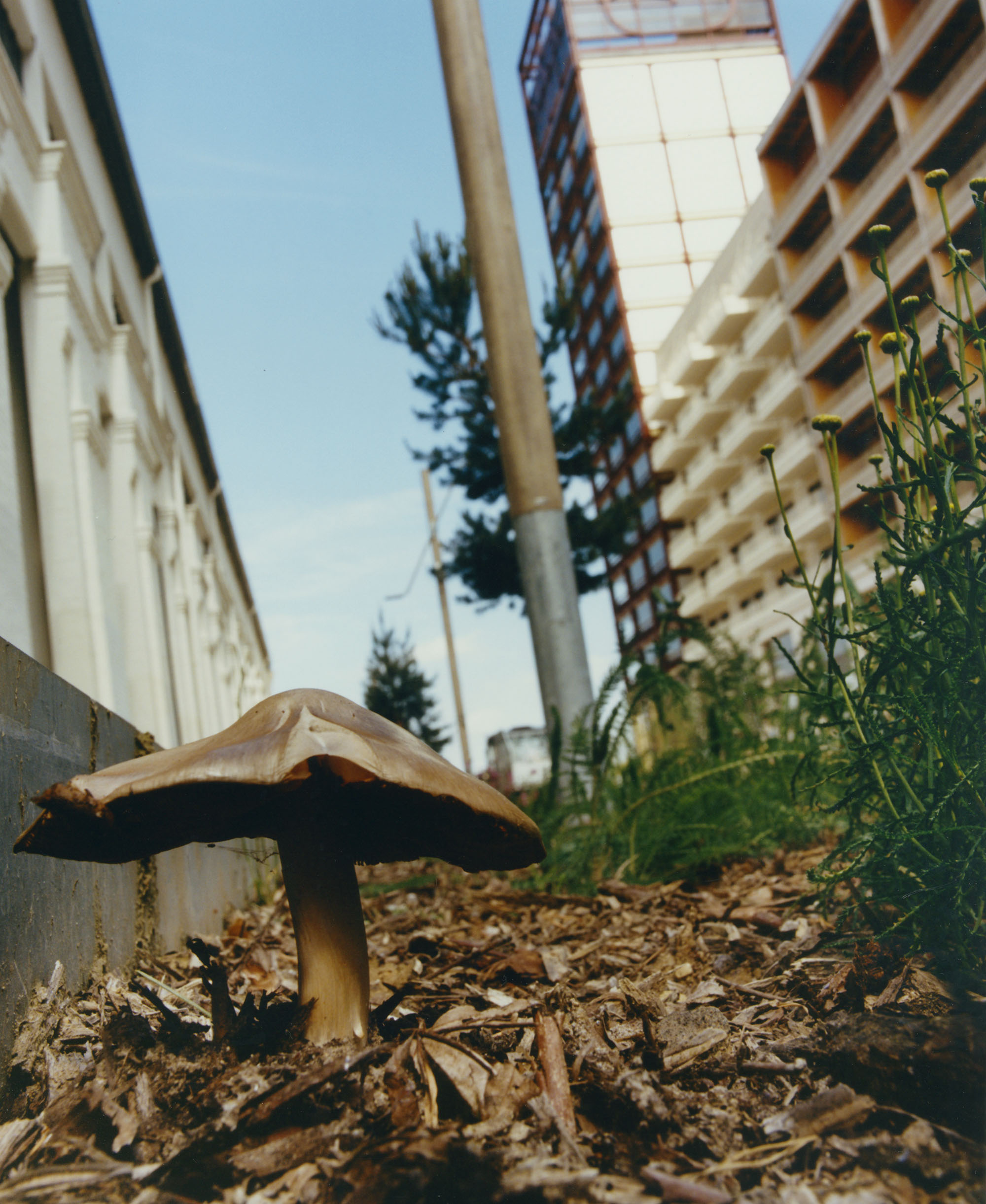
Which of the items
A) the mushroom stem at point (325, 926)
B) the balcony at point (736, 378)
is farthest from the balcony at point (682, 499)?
the mushroom stem at point (325, 926)

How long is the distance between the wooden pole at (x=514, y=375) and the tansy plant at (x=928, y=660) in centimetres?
336

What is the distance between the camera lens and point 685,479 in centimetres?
4791

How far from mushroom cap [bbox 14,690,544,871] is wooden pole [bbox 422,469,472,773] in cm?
2161

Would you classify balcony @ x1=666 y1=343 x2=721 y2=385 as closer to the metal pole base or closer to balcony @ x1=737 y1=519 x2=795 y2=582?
balcony @ x1=737 y1=519 x2=795 y2=582

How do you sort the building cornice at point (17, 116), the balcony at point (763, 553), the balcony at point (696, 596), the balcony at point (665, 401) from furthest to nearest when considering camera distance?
1. the balcony at point (696, 596)
2. the balcony at point (665, 401)
3. the balcony at point (763, 553)
4. the building cornice at point (17, 116)

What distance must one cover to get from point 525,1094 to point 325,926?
0.39m

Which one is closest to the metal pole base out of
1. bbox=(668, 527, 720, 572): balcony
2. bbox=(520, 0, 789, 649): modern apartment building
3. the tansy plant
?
bbox=(520, 0, 789, 649): modern apartment building

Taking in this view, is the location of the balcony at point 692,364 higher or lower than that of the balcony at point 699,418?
higher

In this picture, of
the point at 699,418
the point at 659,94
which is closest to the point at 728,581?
the point at 699,418

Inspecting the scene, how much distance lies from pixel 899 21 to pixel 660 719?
10328mm

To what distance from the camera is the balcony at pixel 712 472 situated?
43812mm

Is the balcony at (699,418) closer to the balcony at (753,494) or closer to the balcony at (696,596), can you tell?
the balcony at (753,494)

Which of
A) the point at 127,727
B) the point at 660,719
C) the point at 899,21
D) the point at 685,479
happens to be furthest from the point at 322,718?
the point at 685,479

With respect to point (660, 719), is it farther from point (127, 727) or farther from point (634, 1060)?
point (634, 1060)
